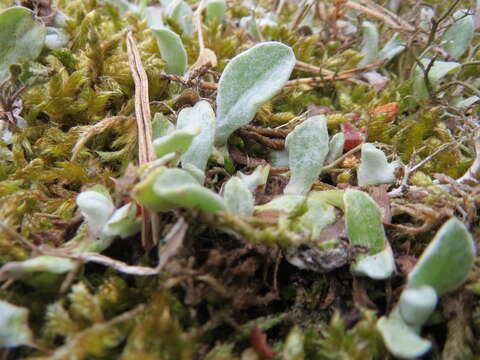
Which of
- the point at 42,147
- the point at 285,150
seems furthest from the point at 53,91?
the point at 285,150

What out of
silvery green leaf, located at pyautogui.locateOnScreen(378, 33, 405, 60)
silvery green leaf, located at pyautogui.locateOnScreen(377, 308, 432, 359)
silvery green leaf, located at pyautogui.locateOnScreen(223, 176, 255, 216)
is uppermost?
silvery green leaf, located at pyautogui.locateOnScreen(378, 33, 405, 60)

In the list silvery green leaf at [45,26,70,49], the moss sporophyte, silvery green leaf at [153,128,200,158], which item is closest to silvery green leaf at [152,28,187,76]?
the moss sporophyte

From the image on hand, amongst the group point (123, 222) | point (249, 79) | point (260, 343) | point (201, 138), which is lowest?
point (260, 343)

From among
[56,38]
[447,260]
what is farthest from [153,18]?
[447,260]

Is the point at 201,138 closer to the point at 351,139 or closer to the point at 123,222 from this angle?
the point at 123,222

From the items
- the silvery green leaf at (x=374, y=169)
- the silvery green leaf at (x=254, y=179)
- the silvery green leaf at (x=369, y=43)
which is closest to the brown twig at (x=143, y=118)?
the silvery green leaf at (x=254, y=179)

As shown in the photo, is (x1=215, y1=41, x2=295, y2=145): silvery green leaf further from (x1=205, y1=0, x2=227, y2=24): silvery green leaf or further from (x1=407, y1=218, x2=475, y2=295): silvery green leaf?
(x1=205, y1=0, x2=227, y2=24): silvery green leaf
